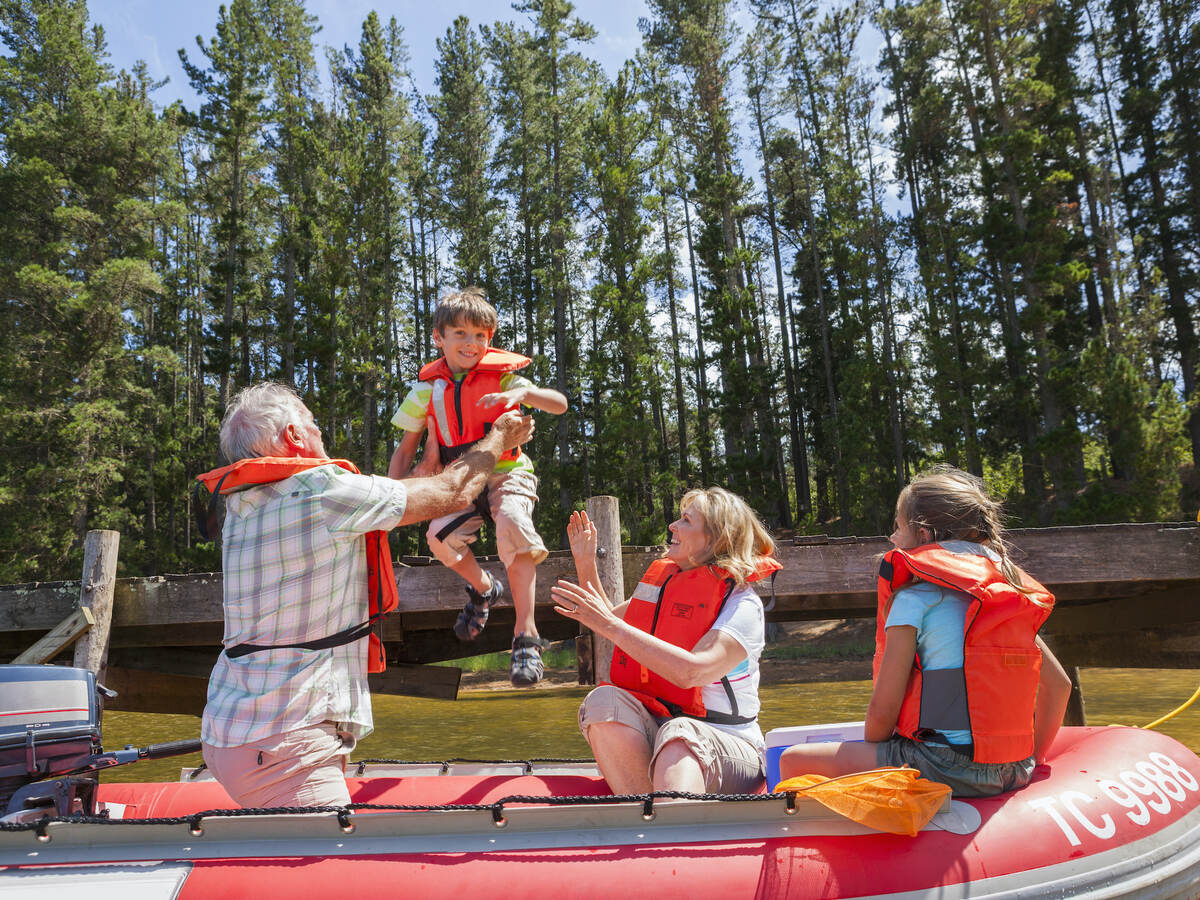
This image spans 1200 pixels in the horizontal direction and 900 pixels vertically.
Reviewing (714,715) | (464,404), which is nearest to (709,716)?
(714,715)

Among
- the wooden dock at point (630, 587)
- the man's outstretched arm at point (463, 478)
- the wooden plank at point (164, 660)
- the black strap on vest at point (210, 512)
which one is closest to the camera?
the black strap on vest at point (210, 512)

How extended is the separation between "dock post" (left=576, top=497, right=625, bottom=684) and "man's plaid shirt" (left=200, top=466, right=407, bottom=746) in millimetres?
3766

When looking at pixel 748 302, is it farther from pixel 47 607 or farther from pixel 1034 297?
pixel 47 607

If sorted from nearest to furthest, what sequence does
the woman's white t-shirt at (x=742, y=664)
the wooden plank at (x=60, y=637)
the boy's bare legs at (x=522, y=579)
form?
the woman's white t-shirt at (x=742, y=664) < the boy's bare legs at (x=522, y=579) < the wooden plank at (x=60, y=637)

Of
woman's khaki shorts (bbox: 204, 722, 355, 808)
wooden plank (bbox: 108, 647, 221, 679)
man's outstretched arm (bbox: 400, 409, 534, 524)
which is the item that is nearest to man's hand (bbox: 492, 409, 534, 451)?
man's outstretched arm (bbox: 400, 409, 534, 524)

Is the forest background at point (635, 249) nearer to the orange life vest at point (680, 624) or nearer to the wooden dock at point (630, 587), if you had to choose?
the wooden dock at point (630, 587)

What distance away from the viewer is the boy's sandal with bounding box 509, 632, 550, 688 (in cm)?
307

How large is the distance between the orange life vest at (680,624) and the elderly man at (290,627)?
954 mm

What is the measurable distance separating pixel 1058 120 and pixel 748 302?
9853 millimetres

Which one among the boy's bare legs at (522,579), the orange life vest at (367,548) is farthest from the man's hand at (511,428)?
the orange life vest at (367,548)

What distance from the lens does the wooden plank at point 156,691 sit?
748cm

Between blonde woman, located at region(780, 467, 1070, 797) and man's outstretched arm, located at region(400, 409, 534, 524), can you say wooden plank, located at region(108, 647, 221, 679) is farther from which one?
blonde woman, located at region(780, 467, 1070, 797)

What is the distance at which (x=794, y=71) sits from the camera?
88.3ft

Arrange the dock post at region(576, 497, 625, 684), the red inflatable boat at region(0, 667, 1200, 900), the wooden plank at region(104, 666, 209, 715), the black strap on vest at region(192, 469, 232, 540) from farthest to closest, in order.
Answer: the wooden plank at region(104, 666, 209, 715) → the dock post at region(576, 497, 625, 684) → the black strap on vest at region(192, 469, 232, 540) → the red inflatable boat at region(0, 667, 1200, 900)
